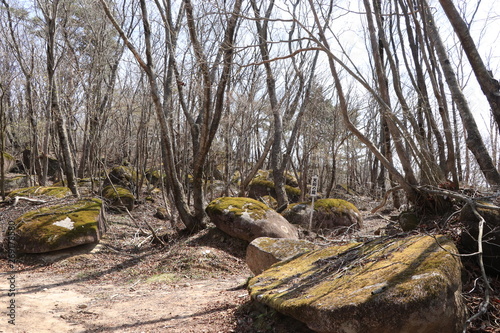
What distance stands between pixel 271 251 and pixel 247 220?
3230 mm

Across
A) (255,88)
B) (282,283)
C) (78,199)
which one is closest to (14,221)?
(78,199)

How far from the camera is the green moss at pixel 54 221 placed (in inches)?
289

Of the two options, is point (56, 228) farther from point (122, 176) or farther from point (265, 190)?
point (265, 190)

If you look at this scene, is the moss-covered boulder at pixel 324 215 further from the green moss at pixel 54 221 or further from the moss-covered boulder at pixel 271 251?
the green moss at pixel 54 221

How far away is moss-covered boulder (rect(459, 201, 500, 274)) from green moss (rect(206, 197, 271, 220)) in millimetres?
5463

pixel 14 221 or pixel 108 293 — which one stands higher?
pixel 14 221

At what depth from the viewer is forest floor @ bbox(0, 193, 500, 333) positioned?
3.75 m

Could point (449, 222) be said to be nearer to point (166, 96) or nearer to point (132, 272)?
point (132, 272)

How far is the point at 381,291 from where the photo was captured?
2.50 m

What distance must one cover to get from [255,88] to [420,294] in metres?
12.6

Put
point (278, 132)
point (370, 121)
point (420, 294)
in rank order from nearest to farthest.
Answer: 1. point (420, 294)
2. point (278, 132)
3. point (370, 121)

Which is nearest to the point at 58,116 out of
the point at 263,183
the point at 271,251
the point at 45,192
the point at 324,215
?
the point at 45,192

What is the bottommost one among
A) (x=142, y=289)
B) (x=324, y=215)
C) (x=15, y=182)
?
(x=142, y=289)

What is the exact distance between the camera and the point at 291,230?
8852mm
